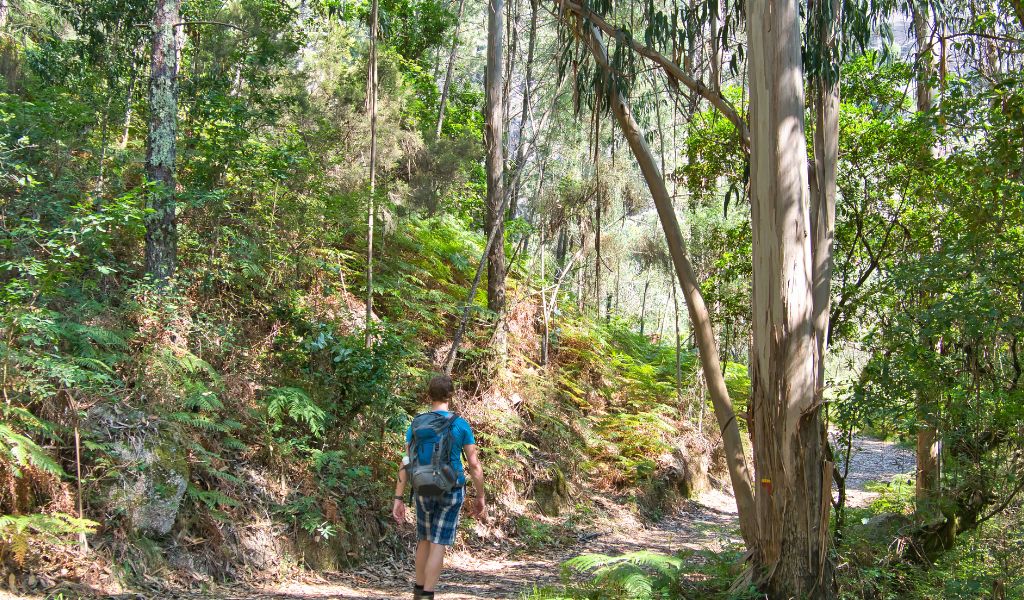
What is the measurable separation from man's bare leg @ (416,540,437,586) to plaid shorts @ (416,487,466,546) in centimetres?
8

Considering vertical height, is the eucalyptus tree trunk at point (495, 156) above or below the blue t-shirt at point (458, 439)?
above

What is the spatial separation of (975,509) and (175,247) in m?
9.38

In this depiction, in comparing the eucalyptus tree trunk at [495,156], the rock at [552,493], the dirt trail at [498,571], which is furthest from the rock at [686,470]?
the eucalyptus tree trunk at [495,156]

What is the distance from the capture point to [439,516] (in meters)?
4.86

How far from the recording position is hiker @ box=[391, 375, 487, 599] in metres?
4.85

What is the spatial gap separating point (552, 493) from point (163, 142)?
713 cm

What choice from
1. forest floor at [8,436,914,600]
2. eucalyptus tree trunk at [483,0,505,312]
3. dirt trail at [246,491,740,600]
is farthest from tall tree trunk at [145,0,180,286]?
eucalyptus tree trunk at [483,0,505,312]

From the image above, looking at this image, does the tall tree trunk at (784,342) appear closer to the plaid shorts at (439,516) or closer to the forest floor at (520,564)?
the forest floor at (520,564)

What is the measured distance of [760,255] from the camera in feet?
19.9

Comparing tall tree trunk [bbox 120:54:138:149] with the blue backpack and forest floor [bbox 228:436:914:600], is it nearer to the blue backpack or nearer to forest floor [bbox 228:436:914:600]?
forest floor [bbox 228:436:914:600]

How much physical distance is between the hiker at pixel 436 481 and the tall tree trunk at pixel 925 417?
499 cm

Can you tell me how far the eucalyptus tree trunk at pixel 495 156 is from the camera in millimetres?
11625

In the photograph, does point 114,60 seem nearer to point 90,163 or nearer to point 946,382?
point 90,163

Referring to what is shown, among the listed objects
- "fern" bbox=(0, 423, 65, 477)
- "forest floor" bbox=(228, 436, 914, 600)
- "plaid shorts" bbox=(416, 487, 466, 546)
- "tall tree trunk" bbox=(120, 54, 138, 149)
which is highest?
"tall tree trunk" bbox=(120, 54, 138, 149)
